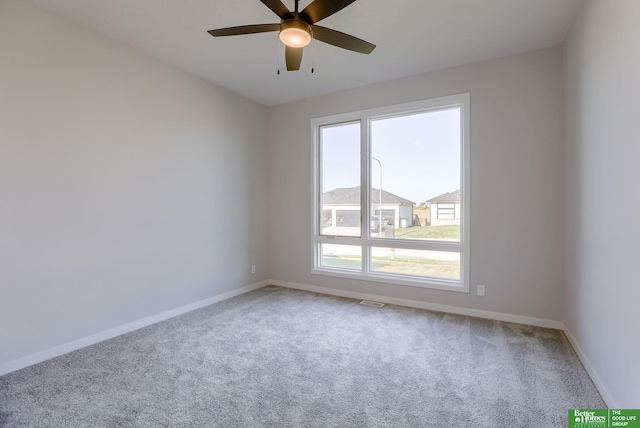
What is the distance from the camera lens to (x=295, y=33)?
2082 millimetres

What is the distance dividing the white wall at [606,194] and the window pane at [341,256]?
238 centimetres

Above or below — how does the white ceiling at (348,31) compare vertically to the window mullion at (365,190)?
above

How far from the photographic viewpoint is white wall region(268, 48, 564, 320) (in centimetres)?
311

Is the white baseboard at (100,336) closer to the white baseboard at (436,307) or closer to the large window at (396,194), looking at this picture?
the white baseboard at (436,307)

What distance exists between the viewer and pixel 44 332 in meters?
2.52

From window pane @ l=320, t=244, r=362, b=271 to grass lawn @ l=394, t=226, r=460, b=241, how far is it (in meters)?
0.68

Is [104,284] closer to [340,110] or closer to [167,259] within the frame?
[167,259]

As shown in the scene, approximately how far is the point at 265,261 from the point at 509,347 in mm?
3477

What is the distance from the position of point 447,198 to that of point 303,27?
259cm

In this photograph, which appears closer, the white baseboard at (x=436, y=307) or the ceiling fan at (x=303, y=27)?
the ceiling fan at (x=303, y=27)

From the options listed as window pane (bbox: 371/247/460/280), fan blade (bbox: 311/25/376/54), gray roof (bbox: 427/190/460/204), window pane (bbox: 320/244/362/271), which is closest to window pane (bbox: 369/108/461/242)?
gray roof (bbox: 427/190/460/204)

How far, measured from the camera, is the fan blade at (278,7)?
1.91 metres

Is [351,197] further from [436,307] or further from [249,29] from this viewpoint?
[249,29]

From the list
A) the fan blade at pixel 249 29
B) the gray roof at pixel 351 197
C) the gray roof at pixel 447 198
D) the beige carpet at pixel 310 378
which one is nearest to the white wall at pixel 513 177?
the gray roof at pixel 447 198
